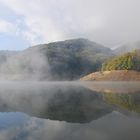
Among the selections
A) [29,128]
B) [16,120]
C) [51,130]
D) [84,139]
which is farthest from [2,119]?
[84,139]

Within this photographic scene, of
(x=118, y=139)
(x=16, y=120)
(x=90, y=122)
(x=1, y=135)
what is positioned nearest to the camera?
(x=118, y=139)

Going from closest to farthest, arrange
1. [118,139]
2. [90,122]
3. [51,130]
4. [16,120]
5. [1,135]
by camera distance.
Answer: [118,139] < [1,135] < [51,130] < [90,122] < [16,120]

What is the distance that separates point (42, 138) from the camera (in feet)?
85.4

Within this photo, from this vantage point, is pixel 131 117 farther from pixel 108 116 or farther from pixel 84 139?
pixel 84 139

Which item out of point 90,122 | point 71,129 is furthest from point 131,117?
point 71,129

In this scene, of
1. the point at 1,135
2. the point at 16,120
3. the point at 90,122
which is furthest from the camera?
the point at 16,120

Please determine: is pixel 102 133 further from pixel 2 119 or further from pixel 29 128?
pixel 2 119

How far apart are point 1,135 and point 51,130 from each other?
5534mm

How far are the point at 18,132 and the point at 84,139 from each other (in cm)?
794

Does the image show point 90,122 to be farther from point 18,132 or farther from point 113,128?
point 18,132

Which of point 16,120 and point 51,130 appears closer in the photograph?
Result: point 51,130

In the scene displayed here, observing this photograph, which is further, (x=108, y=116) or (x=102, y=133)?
(x=108, y=116)

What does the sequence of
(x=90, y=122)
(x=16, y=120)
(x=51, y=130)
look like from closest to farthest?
(x=51, y=130), (x=90, y=122), (x=16, y=120)

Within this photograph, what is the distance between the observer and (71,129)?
102 ft
